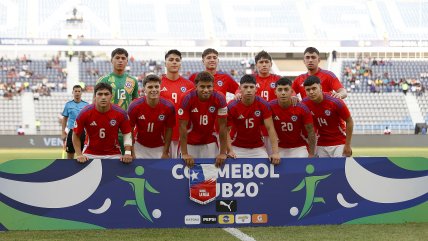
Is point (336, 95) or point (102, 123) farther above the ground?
point (336, 95)

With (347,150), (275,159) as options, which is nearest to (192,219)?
(275,159)

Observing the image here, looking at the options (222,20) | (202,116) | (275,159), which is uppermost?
(222,20)

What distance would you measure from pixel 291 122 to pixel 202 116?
1222 millimetres

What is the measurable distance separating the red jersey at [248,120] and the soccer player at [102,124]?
1.36 m

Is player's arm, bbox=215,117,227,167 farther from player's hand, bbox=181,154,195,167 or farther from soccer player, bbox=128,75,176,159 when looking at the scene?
soccer player, bbox=128,75,176,159

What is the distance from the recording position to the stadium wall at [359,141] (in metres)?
30.6

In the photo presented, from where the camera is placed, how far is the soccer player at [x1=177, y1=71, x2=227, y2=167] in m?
7.84

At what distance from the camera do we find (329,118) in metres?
8.86

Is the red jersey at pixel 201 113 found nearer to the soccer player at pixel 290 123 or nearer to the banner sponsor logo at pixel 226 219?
the soccer player at pixel 290 123

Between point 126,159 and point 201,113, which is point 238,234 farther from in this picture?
point 201,113

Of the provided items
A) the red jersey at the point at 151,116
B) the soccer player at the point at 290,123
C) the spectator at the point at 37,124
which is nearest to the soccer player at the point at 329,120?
the soccer player at the point at 290,123

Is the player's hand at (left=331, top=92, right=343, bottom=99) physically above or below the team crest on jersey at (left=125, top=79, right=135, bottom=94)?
below

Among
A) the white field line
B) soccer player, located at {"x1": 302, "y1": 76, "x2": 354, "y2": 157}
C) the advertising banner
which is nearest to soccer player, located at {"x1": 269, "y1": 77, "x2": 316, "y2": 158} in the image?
soccer player, located at {"x1": 302, "y1": 76, "x2": 354, "y2": 157}

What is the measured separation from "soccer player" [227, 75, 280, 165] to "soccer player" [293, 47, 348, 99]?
1.22 meters
